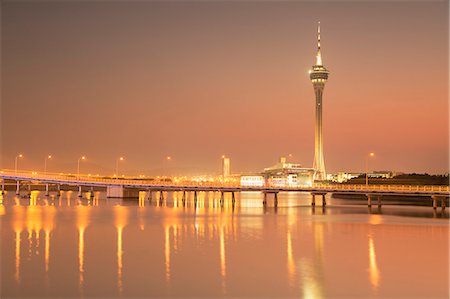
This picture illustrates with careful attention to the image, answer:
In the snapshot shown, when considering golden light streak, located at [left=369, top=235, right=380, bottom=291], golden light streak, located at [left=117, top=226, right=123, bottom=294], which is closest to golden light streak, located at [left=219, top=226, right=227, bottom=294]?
golden light streak, located at [left=117, top=226, right=123, bottom=294]

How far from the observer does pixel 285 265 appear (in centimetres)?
3095

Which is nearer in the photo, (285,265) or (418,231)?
(285,265)

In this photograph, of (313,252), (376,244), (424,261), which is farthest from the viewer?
(376,244)

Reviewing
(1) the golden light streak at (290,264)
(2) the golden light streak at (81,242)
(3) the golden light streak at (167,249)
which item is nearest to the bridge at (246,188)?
(2) the golden light streak at (81,242)

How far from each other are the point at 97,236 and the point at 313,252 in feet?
53.1

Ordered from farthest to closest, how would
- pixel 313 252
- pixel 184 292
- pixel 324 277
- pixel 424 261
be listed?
pixel 313 252
pixel 424 261
pixel 324 277
pixel 184 292

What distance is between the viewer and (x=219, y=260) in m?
32.5

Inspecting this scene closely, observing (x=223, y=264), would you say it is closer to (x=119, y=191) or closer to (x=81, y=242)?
(x=81, y=242)

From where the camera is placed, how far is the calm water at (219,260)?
25.2 m

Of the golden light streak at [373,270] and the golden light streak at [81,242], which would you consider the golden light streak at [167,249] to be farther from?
the golden light streak at [373,270]

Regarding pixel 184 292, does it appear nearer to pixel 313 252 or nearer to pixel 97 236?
pixel 313 252

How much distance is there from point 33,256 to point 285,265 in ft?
46.7

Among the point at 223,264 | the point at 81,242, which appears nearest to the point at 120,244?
the point at 81,242

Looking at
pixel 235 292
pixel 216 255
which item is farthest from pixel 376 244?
pixel 235 292
